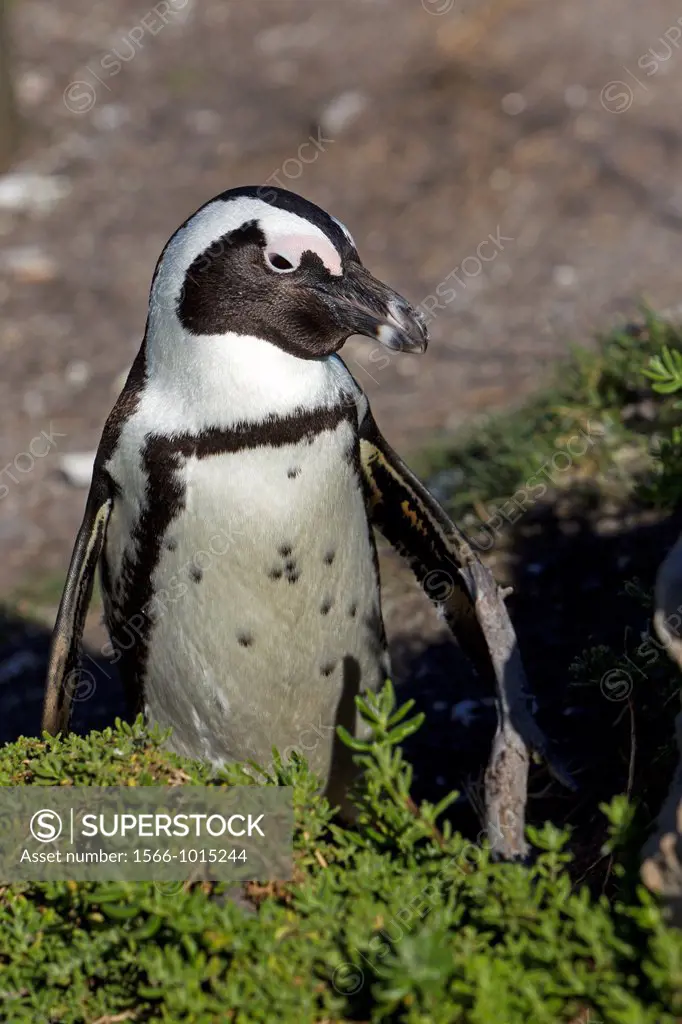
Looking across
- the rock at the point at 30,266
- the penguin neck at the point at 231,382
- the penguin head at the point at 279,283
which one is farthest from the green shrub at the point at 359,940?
→ the rock at the point at 30,266

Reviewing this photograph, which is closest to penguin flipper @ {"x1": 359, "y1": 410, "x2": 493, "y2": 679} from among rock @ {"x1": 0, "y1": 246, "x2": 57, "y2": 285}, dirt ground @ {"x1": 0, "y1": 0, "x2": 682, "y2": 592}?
dirt ground @ {"x1": 0, "y1": 0, "x2": 682, "y2": 592}

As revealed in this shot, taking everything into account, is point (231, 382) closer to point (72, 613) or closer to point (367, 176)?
point (72, 613)

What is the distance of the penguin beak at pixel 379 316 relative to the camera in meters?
2.66

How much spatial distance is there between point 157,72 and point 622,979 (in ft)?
30.8

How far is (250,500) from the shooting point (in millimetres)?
2721

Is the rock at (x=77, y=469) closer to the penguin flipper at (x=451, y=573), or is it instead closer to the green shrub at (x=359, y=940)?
the penguin flipper at (x=451, y=573)

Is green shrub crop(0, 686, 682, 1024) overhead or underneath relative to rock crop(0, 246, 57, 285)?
underneath

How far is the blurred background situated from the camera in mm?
6621

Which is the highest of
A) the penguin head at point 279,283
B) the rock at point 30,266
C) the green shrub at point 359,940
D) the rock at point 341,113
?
the rock at point 341,113

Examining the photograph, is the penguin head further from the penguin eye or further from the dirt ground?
the dirt ground

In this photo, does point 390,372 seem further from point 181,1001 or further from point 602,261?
point 181,1001

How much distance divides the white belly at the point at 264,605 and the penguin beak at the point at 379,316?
25cm

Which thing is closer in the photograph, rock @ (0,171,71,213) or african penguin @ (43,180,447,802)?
african penguin @ (43,180,447,802)

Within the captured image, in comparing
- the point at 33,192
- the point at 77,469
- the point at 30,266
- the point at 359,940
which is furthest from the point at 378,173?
the point at 359,940
